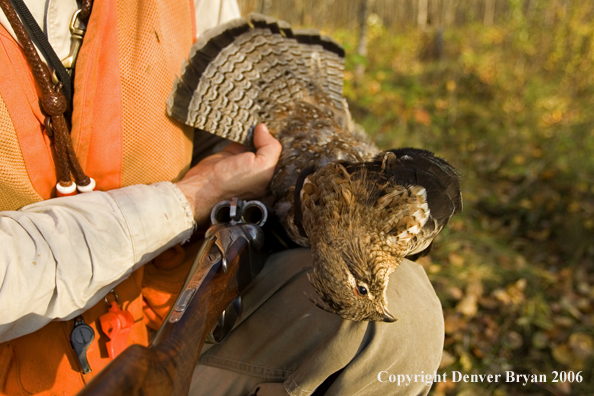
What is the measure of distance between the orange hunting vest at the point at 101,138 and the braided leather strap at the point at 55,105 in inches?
1.8

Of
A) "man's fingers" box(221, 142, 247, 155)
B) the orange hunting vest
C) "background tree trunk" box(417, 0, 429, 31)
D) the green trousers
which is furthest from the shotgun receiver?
"background tree trunk" box(417, 0, 429, 31)

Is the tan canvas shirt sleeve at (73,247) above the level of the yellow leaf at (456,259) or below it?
above

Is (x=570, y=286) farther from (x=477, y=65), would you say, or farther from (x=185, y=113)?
(x=477, y=65)

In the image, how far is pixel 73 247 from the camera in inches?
68.1

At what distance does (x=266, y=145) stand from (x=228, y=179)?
38 centimetres

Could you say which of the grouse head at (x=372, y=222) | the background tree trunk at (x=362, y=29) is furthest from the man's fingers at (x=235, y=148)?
the background tree trunk at (x=362, y=29)

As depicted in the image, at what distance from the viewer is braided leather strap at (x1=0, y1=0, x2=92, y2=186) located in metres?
1.67

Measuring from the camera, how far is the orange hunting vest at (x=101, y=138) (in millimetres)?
1721

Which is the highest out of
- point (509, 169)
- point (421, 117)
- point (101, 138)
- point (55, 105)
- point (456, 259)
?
point (55, 105)

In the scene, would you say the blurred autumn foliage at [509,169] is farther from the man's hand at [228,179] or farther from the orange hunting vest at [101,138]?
the orange hunting vest at [101,138]

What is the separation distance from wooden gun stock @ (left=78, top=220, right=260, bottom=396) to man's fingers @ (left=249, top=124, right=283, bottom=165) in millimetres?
696

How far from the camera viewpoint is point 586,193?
5.19 metres

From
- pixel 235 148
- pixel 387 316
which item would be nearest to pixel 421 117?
pixel 235 148

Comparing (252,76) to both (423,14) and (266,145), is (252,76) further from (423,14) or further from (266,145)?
(423,14)
